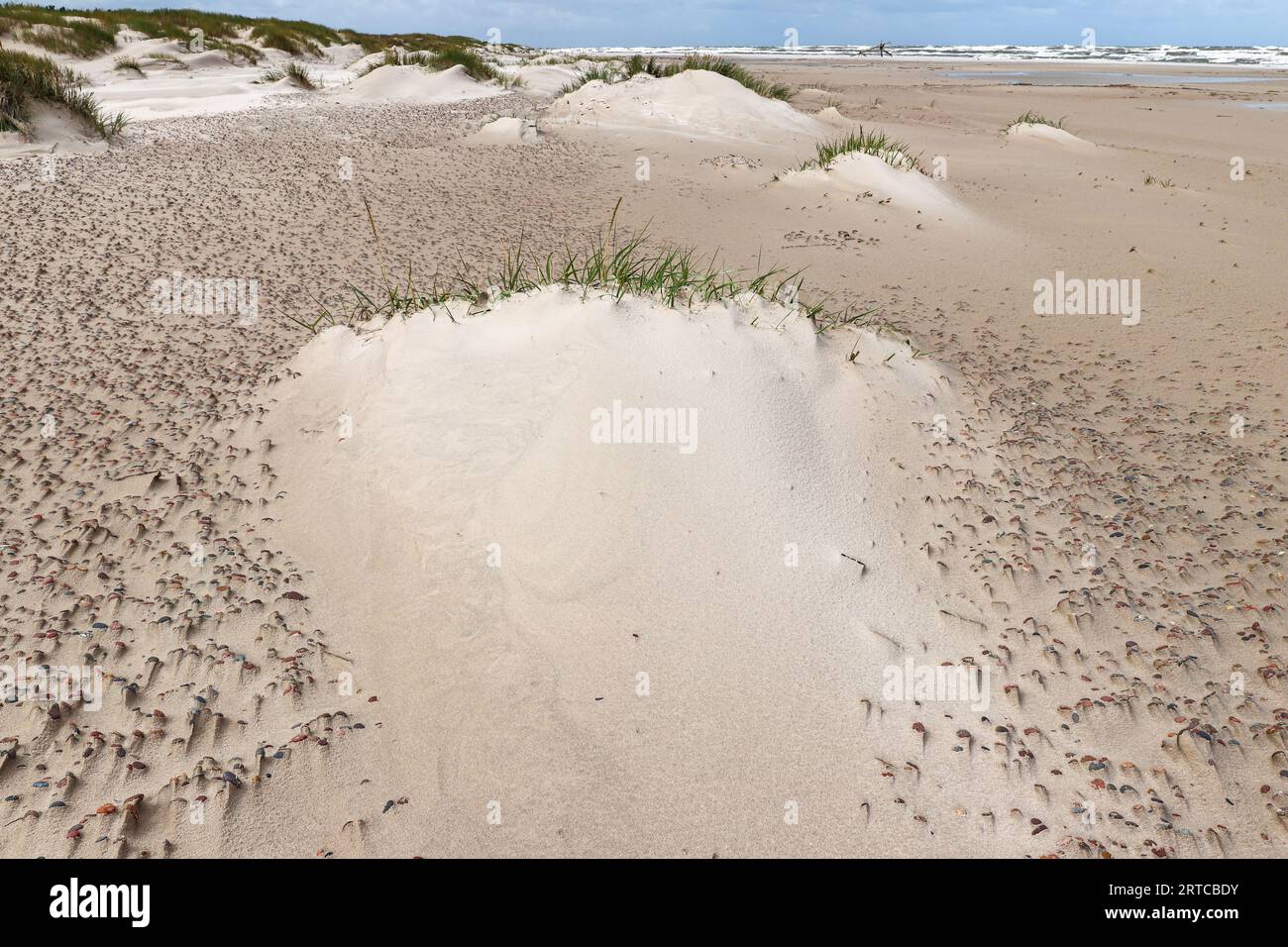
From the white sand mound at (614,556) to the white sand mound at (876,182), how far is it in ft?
14.1

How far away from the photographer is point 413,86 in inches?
613

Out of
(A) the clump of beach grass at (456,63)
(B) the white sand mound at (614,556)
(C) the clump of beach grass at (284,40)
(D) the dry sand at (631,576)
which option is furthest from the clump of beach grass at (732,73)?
(C) the clump of beach grass at (284,40)

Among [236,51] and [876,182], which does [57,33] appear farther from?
[876,182]

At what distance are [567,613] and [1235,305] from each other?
5.52m

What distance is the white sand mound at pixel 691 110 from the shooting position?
11.3 m

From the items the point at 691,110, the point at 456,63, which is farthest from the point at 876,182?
the point at 456,63

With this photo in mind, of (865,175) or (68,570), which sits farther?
(865,175)

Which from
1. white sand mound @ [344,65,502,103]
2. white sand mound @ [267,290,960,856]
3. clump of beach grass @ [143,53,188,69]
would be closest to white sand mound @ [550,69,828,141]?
white sand mound @ [344,65,502,103]

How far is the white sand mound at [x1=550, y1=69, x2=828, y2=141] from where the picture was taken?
11289 mm

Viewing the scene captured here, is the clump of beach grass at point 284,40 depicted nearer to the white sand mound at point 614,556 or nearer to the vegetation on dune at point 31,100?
the vegetation on dune at point 31,100

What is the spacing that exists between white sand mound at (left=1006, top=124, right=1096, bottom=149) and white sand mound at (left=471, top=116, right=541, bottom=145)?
306 inches
